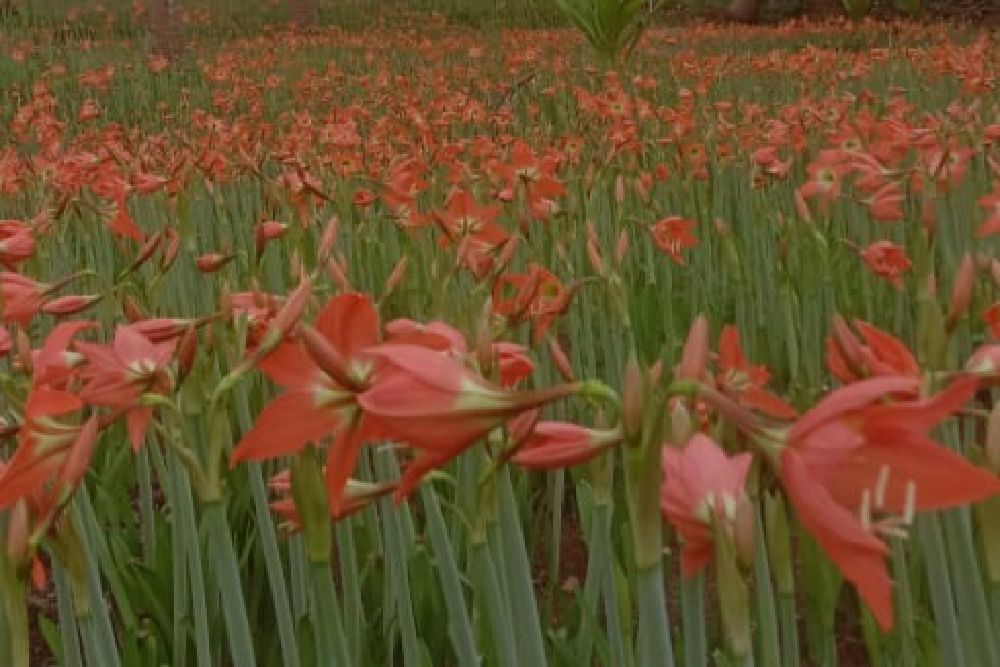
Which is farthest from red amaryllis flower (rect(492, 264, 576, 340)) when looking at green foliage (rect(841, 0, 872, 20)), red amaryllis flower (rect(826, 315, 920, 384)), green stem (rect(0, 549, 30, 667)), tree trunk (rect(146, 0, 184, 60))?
green foliage (rect(841, 0, 872, 20))

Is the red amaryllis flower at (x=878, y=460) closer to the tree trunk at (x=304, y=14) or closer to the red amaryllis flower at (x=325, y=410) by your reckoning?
the red amaryllis flower at (x=325, y=410)

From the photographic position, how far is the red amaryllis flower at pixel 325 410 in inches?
35.5

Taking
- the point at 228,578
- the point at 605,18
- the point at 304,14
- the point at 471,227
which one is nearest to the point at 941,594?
the point at 228,578

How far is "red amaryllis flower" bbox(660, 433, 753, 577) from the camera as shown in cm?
80

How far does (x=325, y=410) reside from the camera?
3.02 feet

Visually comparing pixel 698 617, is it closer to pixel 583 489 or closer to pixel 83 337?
pixel 583 489

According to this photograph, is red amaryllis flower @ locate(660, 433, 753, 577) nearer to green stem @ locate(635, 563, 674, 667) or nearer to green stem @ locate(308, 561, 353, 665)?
green stem @ locate(635, 563, 674, 667)

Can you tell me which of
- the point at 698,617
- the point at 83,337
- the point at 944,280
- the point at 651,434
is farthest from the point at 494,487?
the point at 944,280

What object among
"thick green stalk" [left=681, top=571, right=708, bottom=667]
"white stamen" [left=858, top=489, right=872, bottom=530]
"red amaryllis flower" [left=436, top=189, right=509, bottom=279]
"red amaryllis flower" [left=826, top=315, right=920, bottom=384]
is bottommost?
"thick green stalk" [left=681, top=571, right=708, bottom=667]

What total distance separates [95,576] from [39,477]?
2.10ft

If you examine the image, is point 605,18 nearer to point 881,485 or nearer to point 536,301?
point 536,301

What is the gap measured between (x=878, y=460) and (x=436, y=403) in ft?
0.85

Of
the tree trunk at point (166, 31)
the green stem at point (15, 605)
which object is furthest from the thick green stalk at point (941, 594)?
the tree trunk at point (166, 31)

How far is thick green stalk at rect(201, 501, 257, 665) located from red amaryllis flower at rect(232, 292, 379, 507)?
0.22 m
